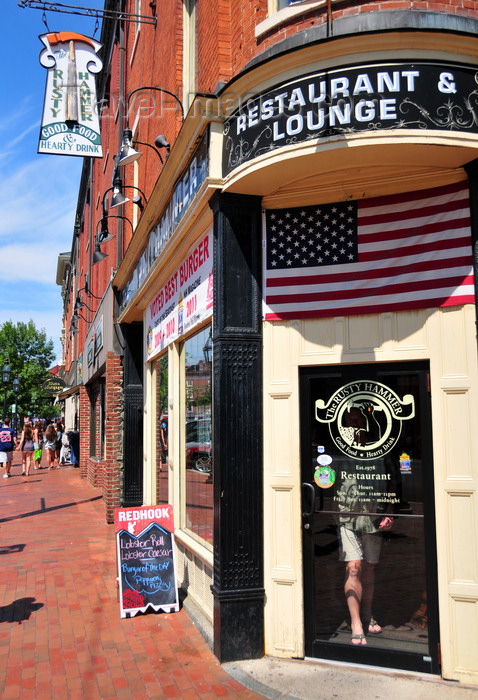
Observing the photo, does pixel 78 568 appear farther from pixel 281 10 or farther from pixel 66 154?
pixel 281 10

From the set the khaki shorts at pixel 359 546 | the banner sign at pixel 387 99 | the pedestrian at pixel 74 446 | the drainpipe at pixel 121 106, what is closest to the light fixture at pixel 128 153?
the banner sign at pixel 387 99

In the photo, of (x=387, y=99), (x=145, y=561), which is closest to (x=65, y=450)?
(x=145, y=561)

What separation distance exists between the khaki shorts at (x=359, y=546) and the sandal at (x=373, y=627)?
0.45 m

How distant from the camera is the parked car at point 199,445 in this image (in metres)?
6.35

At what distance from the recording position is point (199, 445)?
22.1 ft

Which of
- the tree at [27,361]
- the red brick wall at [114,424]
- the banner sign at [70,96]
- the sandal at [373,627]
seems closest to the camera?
the sandal at [373,627]

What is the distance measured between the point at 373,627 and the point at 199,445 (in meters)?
2.69

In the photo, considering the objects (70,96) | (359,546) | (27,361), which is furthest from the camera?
(27,361)

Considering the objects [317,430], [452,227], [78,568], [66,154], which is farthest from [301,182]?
[78,568]

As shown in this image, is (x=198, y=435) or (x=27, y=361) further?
(x=27, y=361)

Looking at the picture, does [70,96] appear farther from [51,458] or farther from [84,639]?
[51,458]

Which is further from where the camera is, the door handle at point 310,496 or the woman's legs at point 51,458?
the woman's legs at point 51,458

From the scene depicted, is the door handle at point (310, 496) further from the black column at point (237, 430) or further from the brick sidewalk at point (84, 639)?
the brick sidewalk at point (84, 639)

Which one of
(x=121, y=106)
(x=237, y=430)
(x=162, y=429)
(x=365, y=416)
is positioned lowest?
(x=162, y=429)
